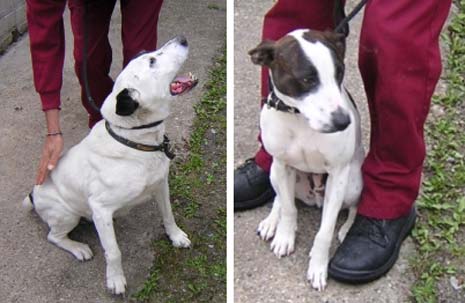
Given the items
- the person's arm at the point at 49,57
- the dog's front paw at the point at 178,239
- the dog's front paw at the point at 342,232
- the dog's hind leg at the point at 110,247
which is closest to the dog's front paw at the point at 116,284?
the dog's hind leg at the point at 110,247

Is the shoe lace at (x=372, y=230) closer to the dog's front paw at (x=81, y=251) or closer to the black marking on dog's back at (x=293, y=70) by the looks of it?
the black marking on dog's back at (x=293, y=70)

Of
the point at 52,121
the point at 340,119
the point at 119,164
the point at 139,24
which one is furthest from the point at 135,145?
the point at 340,119

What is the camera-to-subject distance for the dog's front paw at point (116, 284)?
2740mm

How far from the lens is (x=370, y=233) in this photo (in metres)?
2.69

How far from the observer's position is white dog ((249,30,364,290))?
2.18m

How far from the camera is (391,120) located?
8.00 ft

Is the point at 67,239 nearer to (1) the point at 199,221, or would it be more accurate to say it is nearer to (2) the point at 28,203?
(2) the point at 28,203

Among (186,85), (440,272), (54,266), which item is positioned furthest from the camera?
(54,266)

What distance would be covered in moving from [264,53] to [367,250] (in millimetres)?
815

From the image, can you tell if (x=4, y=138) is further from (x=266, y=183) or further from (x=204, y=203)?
(x=266, y=183)

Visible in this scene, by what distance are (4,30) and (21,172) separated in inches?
58.3

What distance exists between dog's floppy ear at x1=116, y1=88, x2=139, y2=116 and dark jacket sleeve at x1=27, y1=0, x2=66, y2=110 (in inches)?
15.2

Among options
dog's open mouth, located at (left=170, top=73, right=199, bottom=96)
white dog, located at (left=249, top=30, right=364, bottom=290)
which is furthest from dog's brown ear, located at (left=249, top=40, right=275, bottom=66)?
dog's open mouth, located at (left=170, top=73, right=199, bottom=96)

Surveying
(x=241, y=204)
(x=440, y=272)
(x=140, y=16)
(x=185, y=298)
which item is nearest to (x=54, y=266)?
(x=185, y=298)
